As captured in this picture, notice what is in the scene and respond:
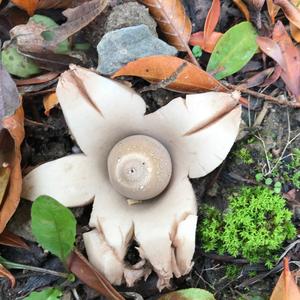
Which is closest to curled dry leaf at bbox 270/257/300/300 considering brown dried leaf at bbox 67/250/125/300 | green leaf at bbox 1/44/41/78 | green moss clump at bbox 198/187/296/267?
green moss clump at bbox 198/187/296/267

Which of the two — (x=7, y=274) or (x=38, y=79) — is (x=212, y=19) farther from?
(x=7, y=274)

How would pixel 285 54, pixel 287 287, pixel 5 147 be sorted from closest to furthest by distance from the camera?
pixel 287 287
pixel 5 147
pixel 285 54

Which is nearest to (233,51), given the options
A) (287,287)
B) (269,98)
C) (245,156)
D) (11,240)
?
(269,98)

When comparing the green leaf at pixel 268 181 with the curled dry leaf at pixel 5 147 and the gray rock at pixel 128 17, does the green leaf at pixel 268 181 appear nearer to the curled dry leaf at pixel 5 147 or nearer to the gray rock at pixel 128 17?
the gray rock at pixel 128 17

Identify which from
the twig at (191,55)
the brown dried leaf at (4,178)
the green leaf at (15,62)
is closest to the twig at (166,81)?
the twig at (191,55)

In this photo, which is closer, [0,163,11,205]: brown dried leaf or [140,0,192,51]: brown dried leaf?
[0,163,11,205]: brown dried leaf

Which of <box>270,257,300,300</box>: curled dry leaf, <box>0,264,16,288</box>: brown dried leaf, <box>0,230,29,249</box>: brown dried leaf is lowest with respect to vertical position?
<box>270,257,300,300</box>: curled dry leaf

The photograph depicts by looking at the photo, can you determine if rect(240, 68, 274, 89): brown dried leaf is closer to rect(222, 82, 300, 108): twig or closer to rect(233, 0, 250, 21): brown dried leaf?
rect(222, 82, 300, 108): twig
